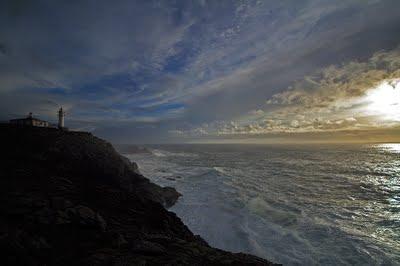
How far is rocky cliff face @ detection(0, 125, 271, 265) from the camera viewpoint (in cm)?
832

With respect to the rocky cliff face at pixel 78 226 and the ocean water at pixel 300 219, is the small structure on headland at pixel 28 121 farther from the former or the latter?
the ocean water at pixel 300 219

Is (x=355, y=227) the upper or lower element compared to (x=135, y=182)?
lower

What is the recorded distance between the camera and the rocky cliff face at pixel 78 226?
832 cm

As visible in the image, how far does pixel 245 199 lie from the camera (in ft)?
98.0

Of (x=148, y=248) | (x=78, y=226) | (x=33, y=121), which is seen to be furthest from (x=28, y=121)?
(x=148, y=248)

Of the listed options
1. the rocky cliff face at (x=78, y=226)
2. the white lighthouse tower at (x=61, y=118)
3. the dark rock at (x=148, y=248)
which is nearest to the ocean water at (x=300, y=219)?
the rocky cliff face at (x=78, y=226)

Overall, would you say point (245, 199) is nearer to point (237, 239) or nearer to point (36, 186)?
point (237, 239)

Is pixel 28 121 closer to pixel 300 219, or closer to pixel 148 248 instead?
pixel 148 248

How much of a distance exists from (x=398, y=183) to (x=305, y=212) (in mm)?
30874

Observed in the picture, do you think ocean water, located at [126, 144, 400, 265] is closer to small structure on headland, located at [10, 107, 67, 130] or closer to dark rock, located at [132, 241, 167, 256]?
dark rock, located at [132, 241, 167, 256]

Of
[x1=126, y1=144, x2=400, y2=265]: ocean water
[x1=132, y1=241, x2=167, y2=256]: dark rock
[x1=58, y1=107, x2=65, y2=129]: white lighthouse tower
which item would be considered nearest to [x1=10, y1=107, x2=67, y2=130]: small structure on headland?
[x1=58, y1=107, x2=65, y2=129]: white lighthouse tower


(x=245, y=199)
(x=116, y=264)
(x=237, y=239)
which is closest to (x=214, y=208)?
(x=245, y=199)

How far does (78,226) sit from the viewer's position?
10.4 m

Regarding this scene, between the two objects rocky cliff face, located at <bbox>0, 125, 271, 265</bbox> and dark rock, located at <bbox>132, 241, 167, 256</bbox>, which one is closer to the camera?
rocky cliff face, located at <bbox>0, 125, 271, 265</bbox>
